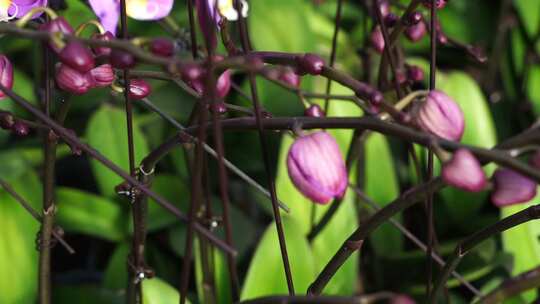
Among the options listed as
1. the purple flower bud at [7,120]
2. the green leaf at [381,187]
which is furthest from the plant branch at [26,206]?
the green leaf at [381,187]

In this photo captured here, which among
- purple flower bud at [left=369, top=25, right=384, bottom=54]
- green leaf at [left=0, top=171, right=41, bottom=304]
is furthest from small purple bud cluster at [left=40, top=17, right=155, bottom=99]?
green leaf at [left=0, top=171, right=41, bottom=304]

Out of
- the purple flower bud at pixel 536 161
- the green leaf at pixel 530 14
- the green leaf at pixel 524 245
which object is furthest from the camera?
the green leaf at pixel 530 14

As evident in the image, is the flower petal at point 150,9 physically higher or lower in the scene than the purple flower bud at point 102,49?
higher

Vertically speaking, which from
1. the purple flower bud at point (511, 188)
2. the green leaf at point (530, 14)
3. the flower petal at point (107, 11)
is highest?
the green leaf at point (530, 14)

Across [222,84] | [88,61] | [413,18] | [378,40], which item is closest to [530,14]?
[378,40]

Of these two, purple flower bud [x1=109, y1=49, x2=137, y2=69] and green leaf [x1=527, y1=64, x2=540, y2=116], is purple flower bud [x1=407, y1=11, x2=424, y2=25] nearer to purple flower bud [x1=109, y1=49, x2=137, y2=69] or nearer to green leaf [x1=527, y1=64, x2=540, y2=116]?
purple flower bud [x1=109, y1=49, x2=137, y2=69]

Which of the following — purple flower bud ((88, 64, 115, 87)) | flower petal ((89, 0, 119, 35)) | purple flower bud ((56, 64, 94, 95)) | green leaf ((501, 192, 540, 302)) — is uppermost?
flower petal ((89, 0, 119, 35))

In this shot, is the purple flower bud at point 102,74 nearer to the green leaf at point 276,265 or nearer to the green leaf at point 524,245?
the green leaf at point 276,265
